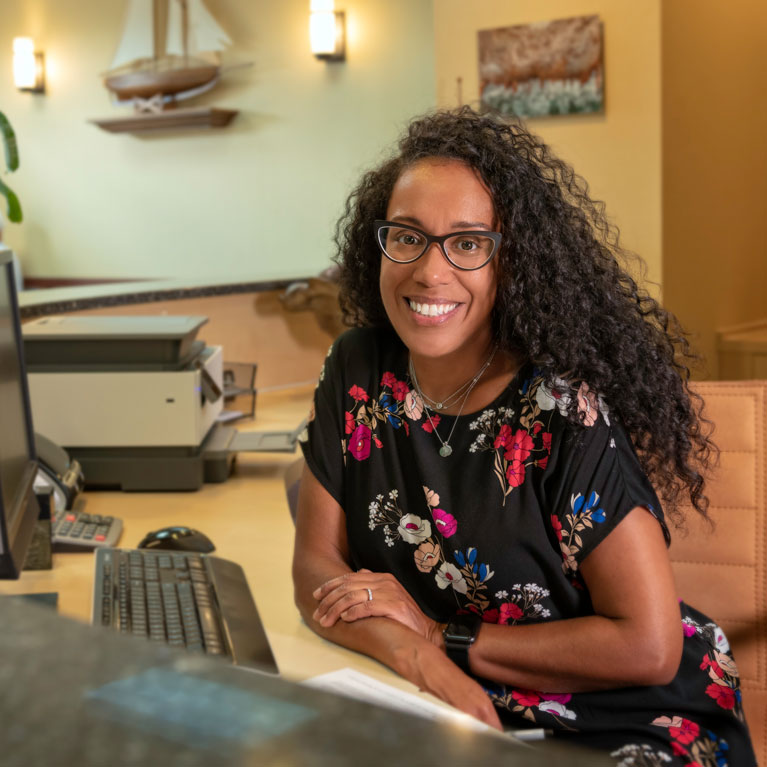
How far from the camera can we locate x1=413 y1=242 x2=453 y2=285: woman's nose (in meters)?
1.30

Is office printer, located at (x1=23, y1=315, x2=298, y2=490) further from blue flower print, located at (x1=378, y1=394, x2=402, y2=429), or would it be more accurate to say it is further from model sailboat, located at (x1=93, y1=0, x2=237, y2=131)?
model sailboat, located at (x1=93, y1=0, x2=237, y2=131)

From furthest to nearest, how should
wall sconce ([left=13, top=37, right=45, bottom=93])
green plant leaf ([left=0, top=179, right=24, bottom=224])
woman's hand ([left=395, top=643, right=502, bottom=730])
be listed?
wall sconce ([left=13, top=37, right=45, bottom=93]) < green plant leaf ([left=0, top=179, right=24, bottom=224]) < woman's hand ([left=395, top=643, right=502, bottom=730])

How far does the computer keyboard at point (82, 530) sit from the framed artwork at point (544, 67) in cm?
244

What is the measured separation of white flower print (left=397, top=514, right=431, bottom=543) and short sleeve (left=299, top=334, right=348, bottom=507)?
126 mm

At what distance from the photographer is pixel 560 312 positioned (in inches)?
50.5

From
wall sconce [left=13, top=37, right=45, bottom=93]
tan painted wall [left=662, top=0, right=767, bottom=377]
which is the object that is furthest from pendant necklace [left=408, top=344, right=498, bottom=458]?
wall sconce [left=13, top=37, right=45, bottom=93]

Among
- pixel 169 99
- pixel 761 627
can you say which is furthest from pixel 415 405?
A: pixel 169 99

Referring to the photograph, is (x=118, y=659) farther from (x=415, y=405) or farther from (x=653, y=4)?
(x=653, y=4)

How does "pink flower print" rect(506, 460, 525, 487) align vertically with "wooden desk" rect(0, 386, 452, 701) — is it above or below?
above

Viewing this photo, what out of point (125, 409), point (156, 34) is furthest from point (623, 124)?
point (156, 34)

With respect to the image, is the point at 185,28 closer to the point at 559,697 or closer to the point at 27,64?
the point at 27,64

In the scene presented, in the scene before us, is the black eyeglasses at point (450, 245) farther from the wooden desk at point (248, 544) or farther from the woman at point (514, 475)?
the wooden desk at point (248, 544)

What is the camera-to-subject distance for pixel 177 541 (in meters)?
1.59

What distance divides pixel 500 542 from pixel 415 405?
244 mm
